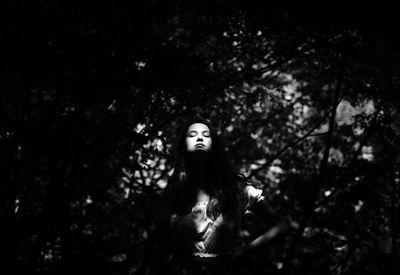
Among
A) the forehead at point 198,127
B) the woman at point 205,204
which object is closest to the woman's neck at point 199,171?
the woman at point 205,204

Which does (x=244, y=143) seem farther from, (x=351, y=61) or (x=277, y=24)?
(x=277, y=24)

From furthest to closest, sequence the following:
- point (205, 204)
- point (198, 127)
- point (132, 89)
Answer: point (132, 89), point (198, 127), point (205, 204)

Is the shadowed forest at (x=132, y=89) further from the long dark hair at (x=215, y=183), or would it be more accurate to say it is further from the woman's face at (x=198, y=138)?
the woman's face at (x=198, y=138)

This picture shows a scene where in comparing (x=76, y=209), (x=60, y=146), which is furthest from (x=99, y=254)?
(x=60, y=146)

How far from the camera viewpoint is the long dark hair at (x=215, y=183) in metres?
2.55

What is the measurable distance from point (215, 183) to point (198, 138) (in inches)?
11.0

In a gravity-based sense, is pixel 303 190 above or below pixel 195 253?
above

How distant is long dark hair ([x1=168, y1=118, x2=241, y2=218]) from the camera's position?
255 cm

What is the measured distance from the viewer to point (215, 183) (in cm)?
264

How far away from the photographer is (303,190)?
18.5 feet

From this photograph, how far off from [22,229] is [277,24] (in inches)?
121

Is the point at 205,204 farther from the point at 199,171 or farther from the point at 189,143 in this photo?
the point at 189,143

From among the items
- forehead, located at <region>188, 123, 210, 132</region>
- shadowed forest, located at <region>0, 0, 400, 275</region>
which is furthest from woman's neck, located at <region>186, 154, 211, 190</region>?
shadowed forest, located at <region>0, 0, 400, 275</region>

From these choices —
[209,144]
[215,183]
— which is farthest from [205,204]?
[209,144]
